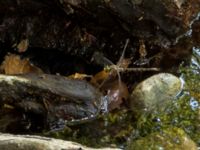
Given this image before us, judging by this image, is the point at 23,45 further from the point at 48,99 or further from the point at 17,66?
the point at 48,99

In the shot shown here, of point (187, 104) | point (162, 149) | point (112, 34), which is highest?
point (112, 34)

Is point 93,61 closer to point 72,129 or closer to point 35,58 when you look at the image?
point 35,58

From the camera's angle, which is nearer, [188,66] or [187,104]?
[187,104]

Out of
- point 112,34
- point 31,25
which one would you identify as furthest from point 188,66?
point 31,25

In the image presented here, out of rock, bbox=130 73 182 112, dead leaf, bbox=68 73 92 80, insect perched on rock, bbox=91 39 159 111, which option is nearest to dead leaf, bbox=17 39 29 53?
dead leaf, bbox=68 73 92 80

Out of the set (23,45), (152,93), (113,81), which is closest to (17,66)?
(23,45)

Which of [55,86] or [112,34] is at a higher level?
[112,34]

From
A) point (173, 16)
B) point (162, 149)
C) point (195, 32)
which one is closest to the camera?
point (162, 149)
